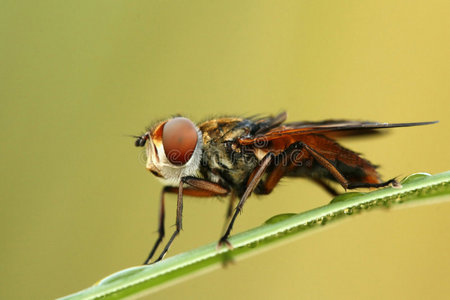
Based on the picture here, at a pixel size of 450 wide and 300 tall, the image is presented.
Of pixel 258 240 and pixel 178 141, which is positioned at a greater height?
pixel 178 141

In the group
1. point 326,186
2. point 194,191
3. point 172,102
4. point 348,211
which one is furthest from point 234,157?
point 172,102

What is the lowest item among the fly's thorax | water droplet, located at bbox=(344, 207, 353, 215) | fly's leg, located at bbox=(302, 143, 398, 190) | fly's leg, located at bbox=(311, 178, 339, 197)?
fly's leg, located at bbox=(311, 178, 339, 197)

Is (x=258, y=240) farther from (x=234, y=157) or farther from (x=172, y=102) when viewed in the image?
(x=172, y=102)

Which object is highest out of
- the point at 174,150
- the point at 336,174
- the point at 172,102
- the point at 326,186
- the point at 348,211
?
the point at 172,102

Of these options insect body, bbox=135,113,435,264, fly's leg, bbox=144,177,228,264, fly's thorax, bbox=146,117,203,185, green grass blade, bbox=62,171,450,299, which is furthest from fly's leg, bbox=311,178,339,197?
green grass blade, bbox=62,171,450,299

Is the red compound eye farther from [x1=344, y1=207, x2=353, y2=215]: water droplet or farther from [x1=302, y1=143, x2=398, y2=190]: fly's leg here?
[x1=344, y1=207, x2=353, y2=215]: water droplet

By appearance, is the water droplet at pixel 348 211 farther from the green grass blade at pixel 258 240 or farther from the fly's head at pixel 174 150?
the fly's head at pixel 174 150

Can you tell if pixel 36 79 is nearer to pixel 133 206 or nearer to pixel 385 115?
pixel 133 206
